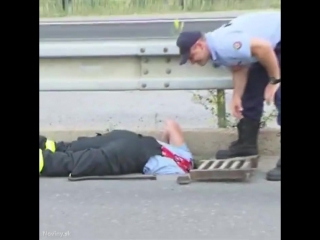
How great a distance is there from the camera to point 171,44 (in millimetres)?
5086

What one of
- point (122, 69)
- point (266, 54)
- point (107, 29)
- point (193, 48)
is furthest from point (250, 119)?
point (107, 29)

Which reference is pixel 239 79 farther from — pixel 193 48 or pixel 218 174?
pixel 218 174

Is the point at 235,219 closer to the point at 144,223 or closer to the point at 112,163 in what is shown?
the point at 144,223

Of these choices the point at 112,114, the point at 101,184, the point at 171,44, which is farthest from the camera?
the point at 112,114

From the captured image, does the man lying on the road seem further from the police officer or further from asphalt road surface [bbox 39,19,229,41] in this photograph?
asphalt road surface [bbox 39,19,229,41]

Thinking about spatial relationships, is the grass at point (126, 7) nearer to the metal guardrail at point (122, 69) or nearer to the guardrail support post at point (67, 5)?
the guardrail support post at point (67, 5)

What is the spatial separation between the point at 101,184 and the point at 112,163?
9.1 inches

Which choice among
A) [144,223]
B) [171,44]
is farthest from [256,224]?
[171,44]

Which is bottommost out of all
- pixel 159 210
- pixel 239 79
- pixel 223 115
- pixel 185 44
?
pixel 159 210

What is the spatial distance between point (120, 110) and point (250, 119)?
8.90 feet

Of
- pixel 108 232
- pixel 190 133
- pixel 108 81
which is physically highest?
pixel 108 81

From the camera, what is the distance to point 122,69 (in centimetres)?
519

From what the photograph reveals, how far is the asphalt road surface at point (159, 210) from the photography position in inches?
152
